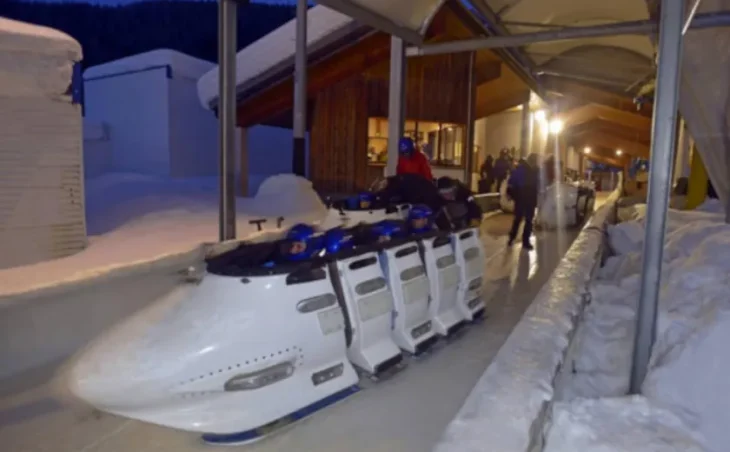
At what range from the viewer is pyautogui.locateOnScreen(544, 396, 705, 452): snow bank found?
223 centimetres

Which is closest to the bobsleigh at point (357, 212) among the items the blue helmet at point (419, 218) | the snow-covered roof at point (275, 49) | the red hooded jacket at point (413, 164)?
the blue helmet at point (419, 218)

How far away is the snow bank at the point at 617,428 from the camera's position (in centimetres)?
223

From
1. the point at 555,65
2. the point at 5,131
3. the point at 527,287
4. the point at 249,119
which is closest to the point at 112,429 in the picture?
the point at 5,131

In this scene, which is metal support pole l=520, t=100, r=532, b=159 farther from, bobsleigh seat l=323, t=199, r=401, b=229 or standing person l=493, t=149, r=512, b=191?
bobsleigh seat l=323, t=199, r=401, b=229

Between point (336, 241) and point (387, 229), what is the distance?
546 mm

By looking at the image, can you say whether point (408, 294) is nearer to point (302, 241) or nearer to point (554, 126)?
point (302, 241)

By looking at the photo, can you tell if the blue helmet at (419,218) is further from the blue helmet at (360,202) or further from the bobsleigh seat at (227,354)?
the bobsleigh seat at (227,354)

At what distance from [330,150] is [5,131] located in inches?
334

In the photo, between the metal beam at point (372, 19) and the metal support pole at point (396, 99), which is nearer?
the metal beam at point (372, 19)

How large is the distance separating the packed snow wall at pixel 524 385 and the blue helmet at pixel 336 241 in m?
1.00

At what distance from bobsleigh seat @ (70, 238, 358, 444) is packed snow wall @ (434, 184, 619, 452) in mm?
769

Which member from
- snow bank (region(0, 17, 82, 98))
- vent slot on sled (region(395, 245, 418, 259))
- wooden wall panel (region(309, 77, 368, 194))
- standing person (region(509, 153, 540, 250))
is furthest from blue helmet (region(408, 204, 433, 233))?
wooden wall panel (region(309, 77, 368, 194))

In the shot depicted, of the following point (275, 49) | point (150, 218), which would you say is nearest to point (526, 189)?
point (150, 218)

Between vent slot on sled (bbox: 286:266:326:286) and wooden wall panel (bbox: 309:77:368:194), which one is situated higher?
wooden wall panel (bbox: 309:77:368:194)
